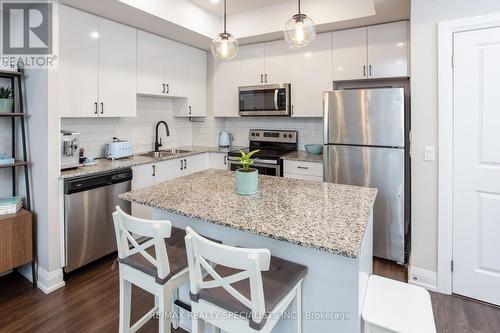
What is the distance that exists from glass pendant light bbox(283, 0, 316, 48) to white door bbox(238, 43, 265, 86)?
6.40ft

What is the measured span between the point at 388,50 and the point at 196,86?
2482mm

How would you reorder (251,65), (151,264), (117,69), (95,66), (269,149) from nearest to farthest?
(151,264), (95,66), (117,69), (251,65), (269,149)

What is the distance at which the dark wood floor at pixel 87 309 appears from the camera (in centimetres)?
200

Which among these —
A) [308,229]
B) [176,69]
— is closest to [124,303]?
[308,229]

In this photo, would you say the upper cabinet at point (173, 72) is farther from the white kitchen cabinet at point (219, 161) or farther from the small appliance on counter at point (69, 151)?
the small appliance on counter at point (69, 151)

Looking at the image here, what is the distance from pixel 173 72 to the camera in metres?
3.83

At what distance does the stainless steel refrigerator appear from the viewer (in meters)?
2.73

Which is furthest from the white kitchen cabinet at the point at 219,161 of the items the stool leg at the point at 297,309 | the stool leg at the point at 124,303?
the stool leg at the point at 297,309

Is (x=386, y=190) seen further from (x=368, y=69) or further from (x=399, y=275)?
(x=368, y=69)

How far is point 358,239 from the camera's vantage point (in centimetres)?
122

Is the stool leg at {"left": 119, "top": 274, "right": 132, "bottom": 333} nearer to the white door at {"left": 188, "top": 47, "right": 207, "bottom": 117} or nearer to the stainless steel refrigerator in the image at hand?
the stainless steel refrigerator

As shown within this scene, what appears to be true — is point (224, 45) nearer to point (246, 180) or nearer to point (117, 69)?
point (246, 180)

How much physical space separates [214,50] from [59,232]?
6.45ft

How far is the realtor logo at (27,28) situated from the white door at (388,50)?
10.0 ft
